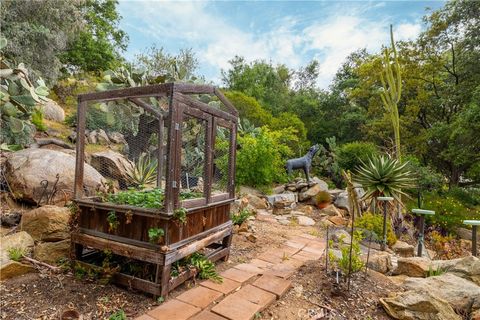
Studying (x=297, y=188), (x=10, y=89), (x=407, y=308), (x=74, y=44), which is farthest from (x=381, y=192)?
(x=74, y=44)

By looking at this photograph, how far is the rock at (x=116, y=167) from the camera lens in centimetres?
388

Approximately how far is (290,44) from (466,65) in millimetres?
5681

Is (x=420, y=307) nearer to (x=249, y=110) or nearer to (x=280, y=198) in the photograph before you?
(x=280, y=198)

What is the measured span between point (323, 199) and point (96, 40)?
1311 centimetres

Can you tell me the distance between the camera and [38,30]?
809cm

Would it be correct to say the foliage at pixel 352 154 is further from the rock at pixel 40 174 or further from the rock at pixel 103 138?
the rock at pixel 40 174

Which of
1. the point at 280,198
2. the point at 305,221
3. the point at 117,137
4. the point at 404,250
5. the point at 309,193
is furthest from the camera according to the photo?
the point at 309,193

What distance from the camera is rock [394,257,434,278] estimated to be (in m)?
2.87

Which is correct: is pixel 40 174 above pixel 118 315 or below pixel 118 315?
above

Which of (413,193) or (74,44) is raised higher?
(74,44)

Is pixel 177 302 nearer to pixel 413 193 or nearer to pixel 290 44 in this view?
pixel 290 44

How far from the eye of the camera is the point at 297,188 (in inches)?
282

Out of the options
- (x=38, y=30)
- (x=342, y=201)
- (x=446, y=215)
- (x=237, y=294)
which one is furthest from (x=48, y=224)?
(x=38, y=30)

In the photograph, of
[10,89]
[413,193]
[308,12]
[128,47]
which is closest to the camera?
[10,89]
